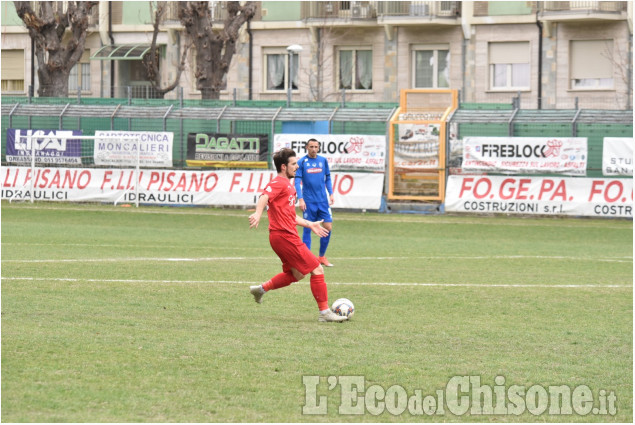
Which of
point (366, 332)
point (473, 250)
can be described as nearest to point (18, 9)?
point (473, 250)

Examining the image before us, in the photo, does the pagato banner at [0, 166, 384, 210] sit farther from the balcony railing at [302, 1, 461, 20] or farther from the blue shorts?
the balcony railing at [302, 1, 461, 20]

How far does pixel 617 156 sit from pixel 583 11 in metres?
15.8

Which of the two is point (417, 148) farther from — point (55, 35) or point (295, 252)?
point (295, 252)

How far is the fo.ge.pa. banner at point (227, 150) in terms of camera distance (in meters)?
31.5

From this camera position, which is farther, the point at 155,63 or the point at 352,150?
the point at 155,63

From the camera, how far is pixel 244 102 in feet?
113

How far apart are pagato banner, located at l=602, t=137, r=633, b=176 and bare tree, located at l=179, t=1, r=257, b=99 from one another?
48.4 ft

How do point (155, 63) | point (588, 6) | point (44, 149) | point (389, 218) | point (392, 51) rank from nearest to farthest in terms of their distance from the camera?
point (389, 218) < point (44, 149) < point (588, 6) < point (155, 63) < point (392, 51)

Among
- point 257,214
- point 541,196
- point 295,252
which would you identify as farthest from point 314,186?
point 541,196

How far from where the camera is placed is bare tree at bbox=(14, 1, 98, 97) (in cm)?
3884

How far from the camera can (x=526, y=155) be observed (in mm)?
28922

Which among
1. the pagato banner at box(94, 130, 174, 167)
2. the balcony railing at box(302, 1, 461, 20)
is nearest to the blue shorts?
the pagato banner at box(94, 130, 174, 167)

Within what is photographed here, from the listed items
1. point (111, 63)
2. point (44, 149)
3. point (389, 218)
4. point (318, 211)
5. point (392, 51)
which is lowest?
point (389, 218)

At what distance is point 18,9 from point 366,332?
3117 centimetres
